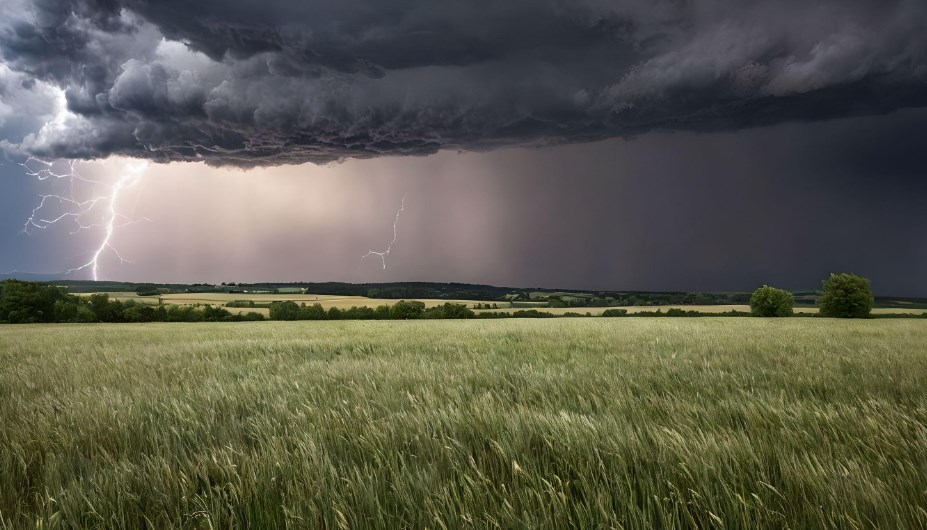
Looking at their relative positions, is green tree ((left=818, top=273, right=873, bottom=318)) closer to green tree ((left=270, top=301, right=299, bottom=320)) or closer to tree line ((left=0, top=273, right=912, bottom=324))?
tree line ((left=0, top=273, right=912, bottom=324))

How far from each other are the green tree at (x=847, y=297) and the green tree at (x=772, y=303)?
3.84m

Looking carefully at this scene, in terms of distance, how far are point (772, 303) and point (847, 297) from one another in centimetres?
716

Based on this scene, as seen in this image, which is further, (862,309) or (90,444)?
(862,309)

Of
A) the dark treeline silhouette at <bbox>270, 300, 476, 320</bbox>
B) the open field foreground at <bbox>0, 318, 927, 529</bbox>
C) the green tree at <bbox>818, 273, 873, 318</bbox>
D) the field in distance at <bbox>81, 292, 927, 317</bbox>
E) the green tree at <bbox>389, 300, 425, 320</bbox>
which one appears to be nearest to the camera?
the open field foreground at <bbox>0, 318, 927, 529</bbox>

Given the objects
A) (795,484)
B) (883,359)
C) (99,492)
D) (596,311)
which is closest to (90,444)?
(99,492)

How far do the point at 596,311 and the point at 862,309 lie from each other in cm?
2917

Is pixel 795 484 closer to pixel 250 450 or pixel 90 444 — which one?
pixel 250 450

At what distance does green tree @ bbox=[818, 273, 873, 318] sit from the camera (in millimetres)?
50188

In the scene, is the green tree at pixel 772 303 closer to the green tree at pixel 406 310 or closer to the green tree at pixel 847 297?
the green tree at pixel 847 297

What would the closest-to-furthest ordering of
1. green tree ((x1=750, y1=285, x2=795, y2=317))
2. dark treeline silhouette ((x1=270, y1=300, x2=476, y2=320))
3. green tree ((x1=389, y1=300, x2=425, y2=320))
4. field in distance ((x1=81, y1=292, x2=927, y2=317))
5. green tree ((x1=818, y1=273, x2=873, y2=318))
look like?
green tree ((x1=818, y1=273, x2=873, y2=318)) < green tree ((x1=750, y1=285, x2=795, y2=317)) < dark treeline silhouette ((x1=270, y1=300, x2=476, y2=320)) < green tree ((x1=389, y1=300, x2=425, y2=320)) < field in distance ((x1=81, y1=292, x2=927, y2=317))

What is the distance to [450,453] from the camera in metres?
2.50

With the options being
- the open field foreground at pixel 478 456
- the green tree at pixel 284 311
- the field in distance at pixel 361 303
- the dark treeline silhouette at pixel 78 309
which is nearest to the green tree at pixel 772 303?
the field in distance at pixel 361 303

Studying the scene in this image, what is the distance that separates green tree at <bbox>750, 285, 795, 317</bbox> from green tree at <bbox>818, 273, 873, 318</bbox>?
3840 mm

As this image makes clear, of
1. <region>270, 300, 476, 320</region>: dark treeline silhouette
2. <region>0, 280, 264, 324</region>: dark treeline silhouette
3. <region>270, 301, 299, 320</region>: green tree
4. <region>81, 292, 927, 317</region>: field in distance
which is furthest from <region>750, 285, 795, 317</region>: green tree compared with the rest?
<region>0, 280, 264, 324</region>: dark treeline silhouette
